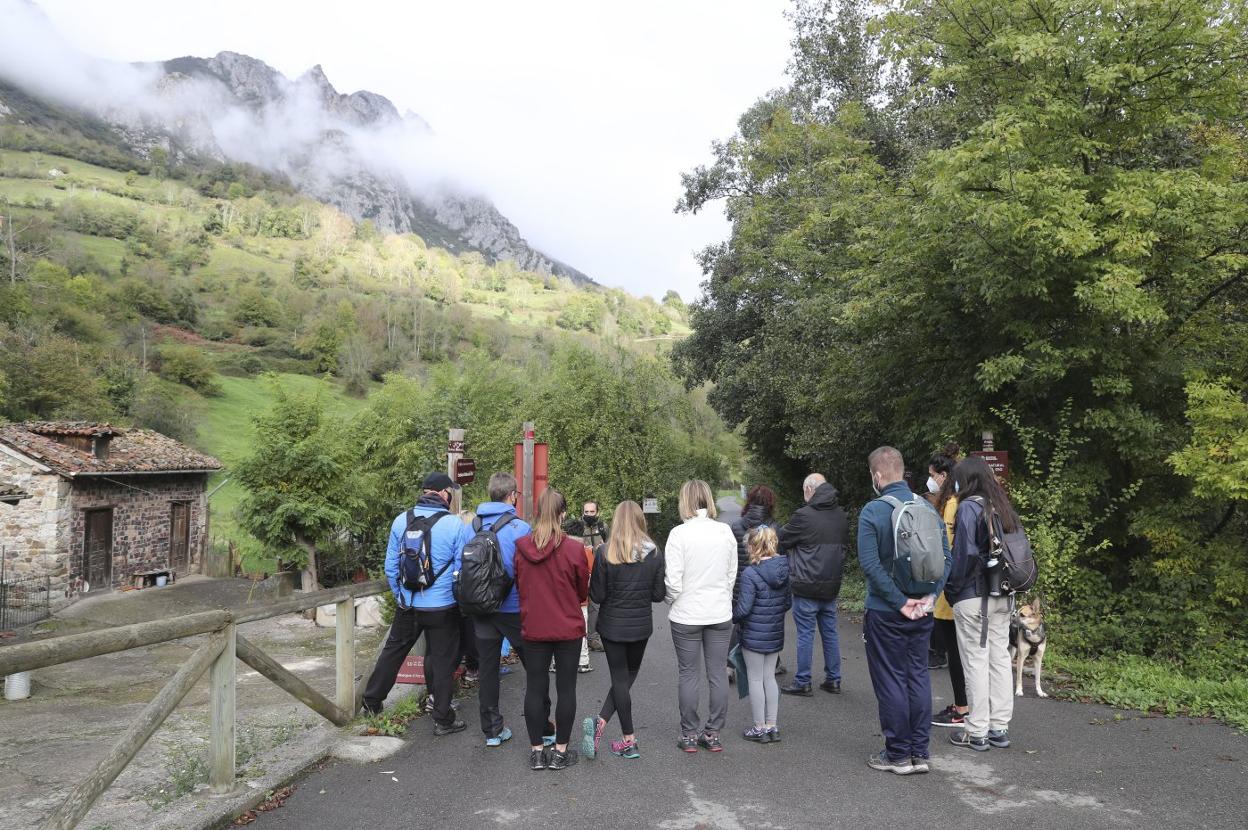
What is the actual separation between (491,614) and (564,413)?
16.9 meters

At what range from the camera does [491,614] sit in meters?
5.67

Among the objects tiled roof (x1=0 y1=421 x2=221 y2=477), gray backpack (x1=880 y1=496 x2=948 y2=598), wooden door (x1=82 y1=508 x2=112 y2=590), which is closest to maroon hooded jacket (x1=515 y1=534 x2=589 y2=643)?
gray backpack (x1=880 y1=496 x2=948 y2=598)

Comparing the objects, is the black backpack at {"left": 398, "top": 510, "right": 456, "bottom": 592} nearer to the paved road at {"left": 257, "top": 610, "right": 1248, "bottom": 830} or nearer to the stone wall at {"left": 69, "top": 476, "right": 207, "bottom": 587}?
the paved road at {"left": 257, "top": 610, "right": 1248, "bottom": 830}

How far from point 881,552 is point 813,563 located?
6.46ft

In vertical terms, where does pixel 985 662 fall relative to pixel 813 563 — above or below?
below

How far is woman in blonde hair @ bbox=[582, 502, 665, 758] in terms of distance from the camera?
5.35 m

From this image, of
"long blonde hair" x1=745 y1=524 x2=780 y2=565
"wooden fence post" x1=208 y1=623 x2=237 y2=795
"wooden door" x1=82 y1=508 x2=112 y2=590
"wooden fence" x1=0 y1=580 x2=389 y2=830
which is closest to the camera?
"wooden fence" x1=0 y1=580 x2=389 y2=830

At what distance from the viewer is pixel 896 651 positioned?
5.20m

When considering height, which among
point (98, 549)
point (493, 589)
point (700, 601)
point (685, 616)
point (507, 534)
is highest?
point (507, 534)

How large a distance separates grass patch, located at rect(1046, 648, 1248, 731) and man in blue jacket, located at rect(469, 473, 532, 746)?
5.12 meters

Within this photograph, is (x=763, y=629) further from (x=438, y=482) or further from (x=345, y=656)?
(x=345, y=656)

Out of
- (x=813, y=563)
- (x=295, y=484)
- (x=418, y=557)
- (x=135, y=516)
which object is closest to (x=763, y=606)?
(x=813, y=563)

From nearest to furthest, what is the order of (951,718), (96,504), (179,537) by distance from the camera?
(951,718)
(96,504)
(179,537)

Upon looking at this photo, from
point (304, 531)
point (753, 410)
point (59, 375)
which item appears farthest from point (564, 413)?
point (59, 375)
